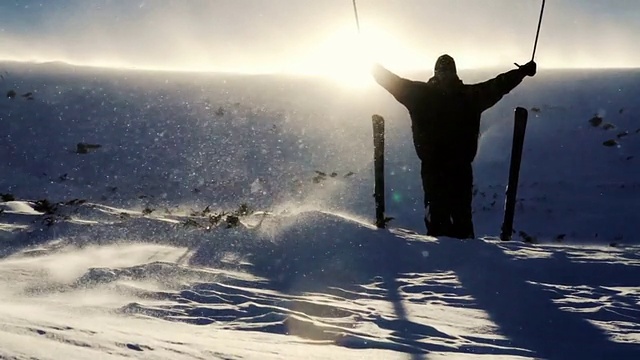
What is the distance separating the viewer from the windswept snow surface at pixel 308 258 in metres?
3.48

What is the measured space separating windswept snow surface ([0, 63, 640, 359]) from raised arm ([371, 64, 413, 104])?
1585 mm

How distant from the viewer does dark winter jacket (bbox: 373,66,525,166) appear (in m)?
7.72

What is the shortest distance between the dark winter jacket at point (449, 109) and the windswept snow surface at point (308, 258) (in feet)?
3.53

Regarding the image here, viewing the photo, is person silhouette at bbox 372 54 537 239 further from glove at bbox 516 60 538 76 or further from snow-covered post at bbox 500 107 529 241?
snow-covered post at bbox 500 107 529 241

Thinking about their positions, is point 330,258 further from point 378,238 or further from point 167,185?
point 167,185

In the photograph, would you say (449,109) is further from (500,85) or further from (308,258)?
(308,258)

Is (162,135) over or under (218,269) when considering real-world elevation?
over

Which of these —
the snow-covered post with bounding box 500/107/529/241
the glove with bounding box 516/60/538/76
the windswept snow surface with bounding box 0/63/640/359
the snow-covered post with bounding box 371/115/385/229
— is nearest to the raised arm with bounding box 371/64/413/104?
the snow-covered post with bounding box 371/115/385/229

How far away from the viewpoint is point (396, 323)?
3996 millimetres

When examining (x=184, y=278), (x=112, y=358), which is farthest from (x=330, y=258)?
(x=112, y=358)

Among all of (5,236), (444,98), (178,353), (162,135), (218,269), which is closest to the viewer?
(178,353)

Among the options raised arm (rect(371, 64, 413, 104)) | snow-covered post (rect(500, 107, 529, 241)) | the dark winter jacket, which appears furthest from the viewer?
snow-covered post (rect(500, 107, 529, 241))

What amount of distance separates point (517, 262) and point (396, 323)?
8.17 ft

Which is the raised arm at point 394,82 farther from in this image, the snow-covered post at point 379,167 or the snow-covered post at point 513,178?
the snow-covered post at point 513,178
